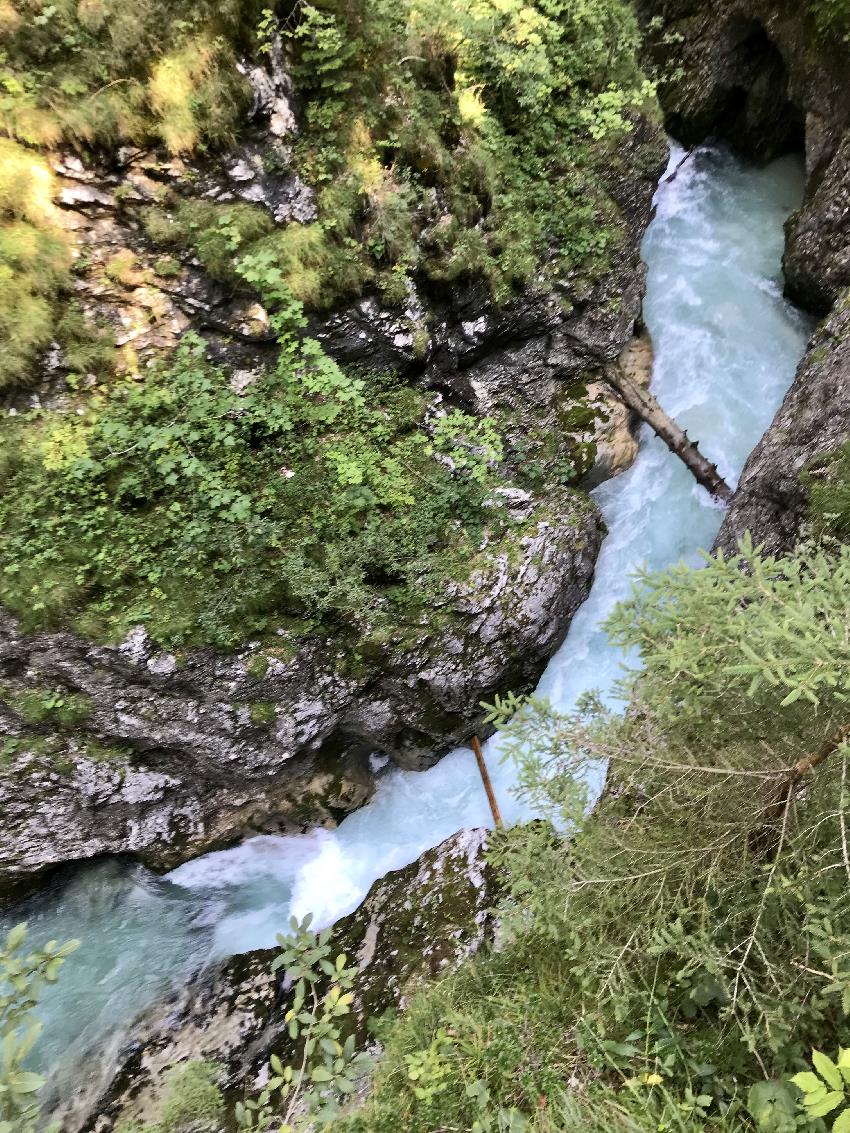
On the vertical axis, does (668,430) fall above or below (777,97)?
below

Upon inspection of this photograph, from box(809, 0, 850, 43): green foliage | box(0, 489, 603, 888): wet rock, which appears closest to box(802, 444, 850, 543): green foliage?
box(0, 489, 603, 888): wet rock

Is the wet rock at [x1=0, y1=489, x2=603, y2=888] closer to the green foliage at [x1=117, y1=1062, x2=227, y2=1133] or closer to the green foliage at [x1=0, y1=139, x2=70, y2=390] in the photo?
the green foliage at [x1=117, y1=1062, x2=227, y2=1133]

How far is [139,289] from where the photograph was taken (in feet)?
21.2

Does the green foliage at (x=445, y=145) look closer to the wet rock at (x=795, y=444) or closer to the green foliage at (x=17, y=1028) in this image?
the wet rock at (x=795, y=444)

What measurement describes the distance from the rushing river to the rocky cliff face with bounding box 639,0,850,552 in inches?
33.2

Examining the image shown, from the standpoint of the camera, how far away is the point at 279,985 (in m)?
7.02

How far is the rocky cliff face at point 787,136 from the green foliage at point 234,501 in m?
3.50

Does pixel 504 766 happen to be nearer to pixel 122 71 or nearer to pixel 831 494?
pixel 831 494

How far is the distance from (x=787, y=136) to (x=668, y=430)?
6.00 m

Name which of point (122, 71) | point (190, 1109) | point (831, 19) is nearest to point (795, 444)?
point (831, 19)

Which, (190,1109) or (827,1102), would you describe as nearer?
(827,1102)

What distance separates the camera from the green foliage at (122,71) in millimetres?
5840

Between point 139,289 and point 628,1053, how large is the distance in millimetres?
7788

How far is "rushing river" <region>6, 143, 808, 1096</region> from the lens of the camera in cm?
746
